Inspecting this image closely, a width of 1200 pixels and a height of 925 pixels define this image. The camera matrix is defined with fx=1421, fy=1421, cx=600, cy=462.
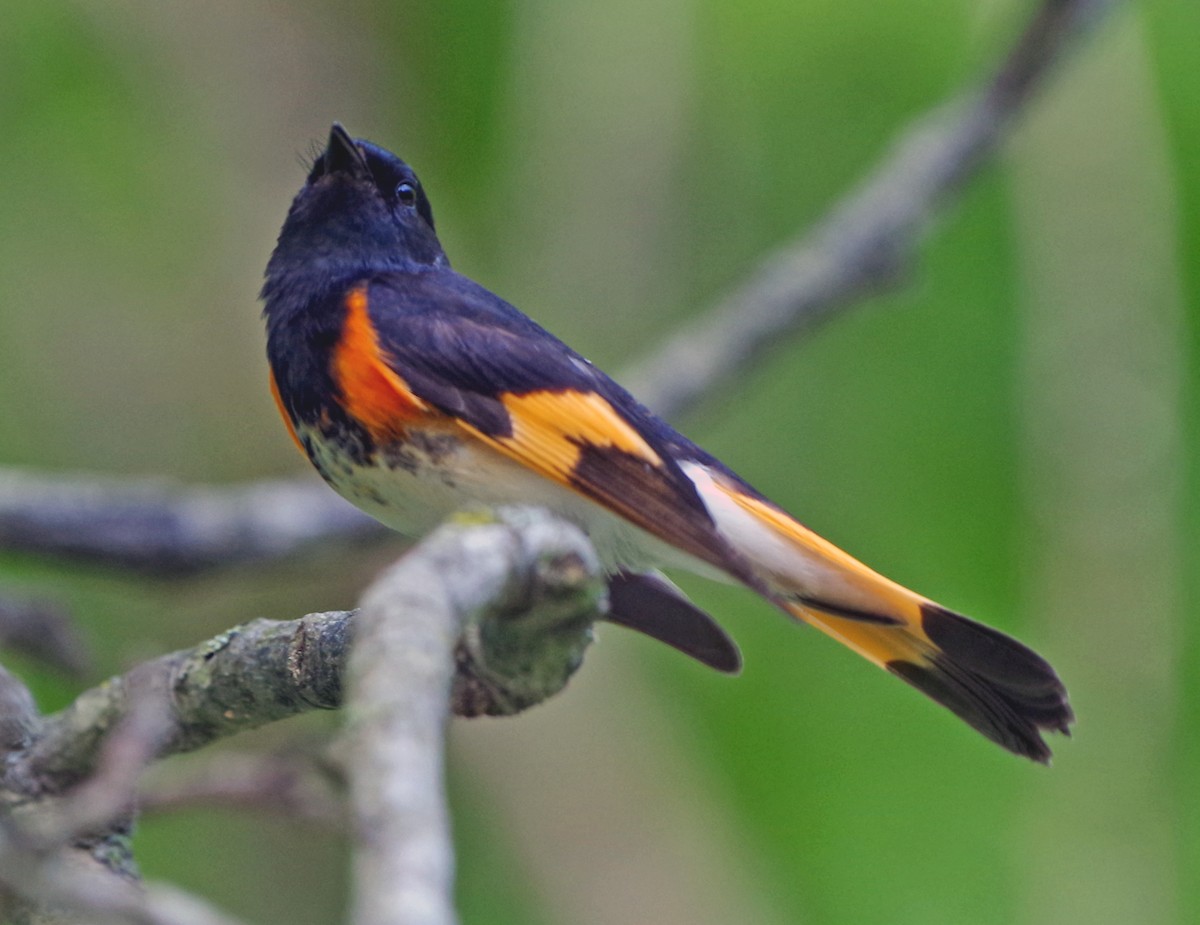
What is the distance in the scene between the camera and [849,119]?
531 centimetres

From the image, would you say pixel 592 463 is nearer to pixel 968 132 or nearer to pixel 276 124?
pixel 968 132

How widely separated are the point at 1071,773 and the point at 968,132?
72.8 inches

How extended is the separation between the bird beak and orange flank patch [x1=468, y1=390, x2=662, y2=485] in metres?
0.83

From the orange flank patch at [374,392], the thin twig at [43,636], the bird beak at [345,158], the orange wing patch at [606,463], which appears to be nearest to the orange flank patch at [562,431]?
the orange wing patch at [606,463]

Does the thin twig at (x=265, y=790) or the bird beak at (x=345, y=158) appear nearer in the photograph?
the thin twig at (x=265, y=790)

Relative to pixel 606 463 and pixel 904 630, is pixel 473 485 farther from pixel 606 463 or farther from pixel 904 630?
pixel 904 630

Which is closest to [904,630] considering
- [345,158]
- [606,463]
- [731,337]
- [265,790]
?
[606,463]

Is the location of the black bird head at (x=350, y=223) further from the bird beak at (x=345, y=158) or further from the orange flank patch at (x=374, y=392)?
the orange flank patch at (x=374, y=392)

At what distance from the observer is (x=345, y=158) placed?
2.88 meters

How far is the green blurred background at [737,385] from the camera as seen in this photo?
3.66 m

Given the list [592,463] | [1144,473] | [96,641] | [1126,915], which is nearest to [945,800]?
[1126,915]

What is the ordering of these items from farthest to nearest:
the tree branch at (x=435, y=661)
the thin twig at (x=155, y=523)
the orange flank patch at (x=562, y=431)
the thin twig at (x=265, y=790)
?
the thin twig at (x=155, y=523)
the orange flank patch at (x=562, y=431)
the thin twig at (x=265, y=790)
the tree branch at (x=435, y=661)

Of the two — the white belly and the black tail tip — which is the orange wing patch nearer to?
the white belly

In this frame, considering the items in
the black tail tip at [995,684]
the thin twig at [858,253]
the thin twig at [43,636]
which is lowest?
the black tail tip at [995,684]
